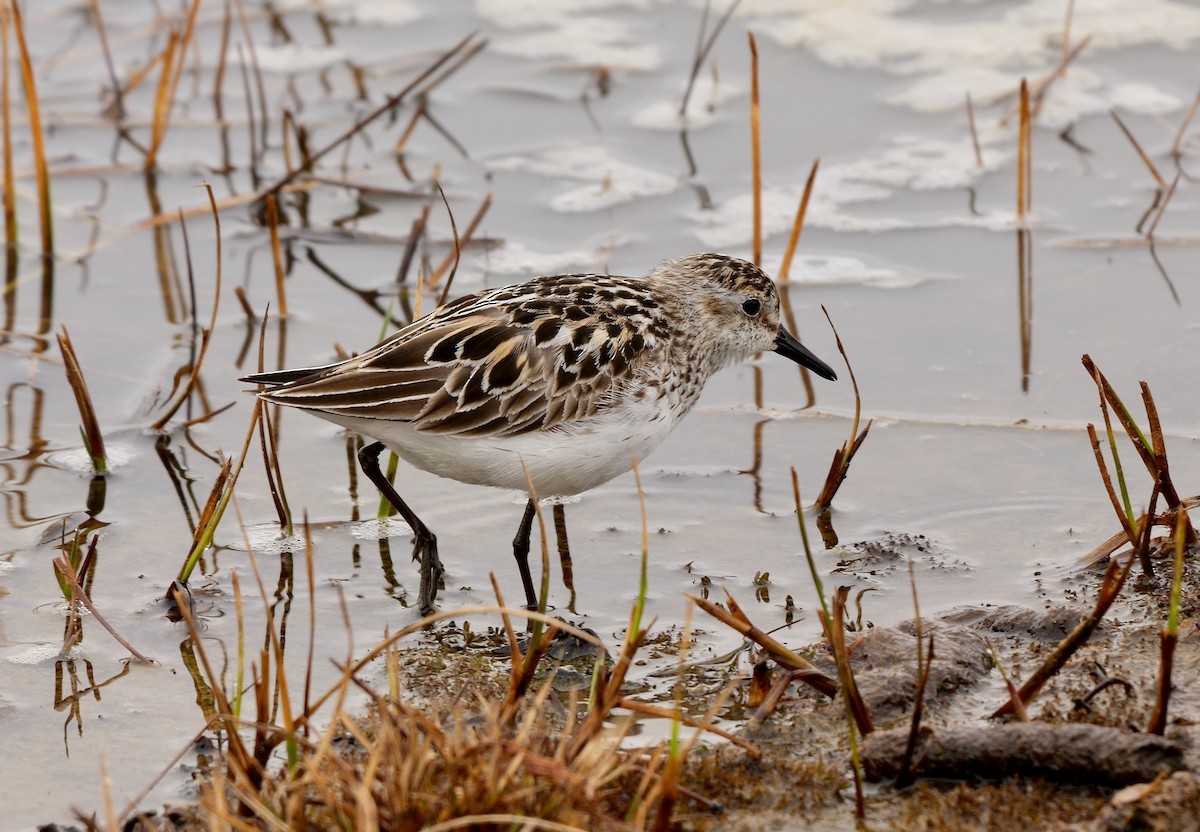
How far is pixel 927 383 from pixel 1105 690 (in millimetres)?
2927

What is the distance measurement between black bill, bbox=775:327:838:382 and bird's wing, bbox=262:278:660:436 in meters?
1.06

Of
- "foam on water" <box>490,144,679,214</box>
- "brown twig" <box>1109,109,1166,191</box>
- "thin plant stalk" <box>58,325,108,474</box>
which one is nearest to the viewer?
"thin plant stalk" <box>58,325,108,474</box>

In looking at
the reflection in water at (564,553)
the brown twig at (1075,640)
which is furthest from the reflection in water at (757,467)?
the brown twig at (1075,640)

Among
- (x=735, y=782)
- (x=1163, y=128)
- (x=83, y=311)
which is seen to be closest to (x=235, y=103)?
(x=83, y=311)

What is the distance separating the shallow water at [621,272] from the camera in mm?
5617

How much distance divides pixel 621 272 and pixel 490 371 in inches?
115

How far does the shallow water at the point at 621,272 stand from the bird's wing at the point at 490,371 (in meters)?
0.67

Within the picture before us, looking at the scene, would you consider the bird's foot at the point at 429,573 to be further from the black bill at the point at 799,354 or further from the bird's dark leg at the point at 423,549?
the black bill at the point at 799,354

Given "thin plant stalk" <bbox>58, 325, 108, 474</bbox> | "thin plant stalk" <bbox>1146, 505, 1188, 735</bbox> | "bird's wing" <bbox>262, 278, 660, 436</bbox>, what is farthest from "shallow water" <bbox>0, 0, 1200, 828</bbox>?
"thin plant stalk" <bbox>1146, 505, 1188, 735</bbox>

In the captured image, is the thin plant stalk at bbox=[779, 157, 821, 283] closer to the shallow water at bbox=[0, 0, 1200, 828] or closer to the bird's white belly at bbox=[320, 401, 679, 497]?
the shallow water at bbox=[0, 0, 1200, 828]

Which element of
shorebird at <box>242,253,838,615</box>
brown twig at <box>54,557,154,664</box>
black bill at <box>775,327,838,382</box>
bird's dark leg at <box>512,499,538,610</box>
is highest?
Result: shorebird at <box>242,253,838,615</box>

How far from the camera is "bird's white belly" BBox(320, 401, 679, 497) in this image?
18.2ft

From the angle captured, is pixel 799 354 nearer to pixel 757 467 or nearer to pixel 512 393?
pixel 757 467

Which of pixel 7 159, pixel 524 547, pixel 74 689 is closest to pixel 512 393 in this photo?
pixel 524 547
